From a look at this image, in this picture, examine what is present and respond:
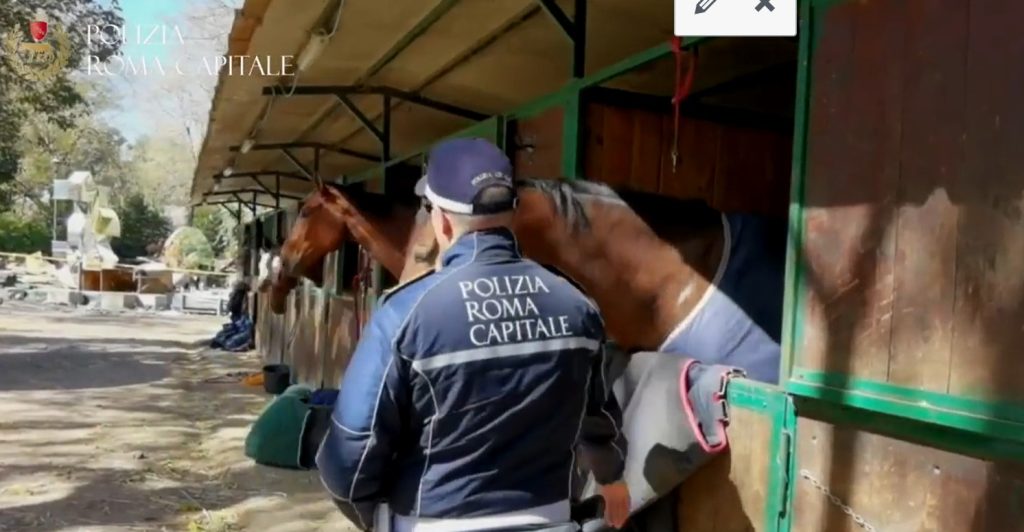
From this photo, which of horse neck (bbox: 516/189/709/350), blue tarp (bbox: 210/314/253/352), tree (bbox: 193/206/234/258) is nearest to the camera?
horse neck (bbox: 516/189/709/350)

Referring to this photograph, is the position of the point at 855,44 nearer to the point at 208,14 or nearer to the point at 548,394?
the point at 548,394

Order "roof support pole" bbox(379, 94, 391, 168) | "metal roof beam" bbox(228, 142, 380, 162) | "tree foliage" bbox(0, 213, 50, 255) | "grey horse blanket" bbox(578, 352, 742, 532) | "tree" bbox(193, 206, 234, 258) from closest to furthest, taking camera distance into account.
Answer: "grey horse blanket" bbox(578, 352, 742, 532)
"roof support pole" bbox(379, 94, 391, 168)
"metal roof beam" bbox(228, 142, 380, 162)
"tree foliage" bbox(0, 213, 50, 255)
"tree" bbox(193, 206, 234, 258)

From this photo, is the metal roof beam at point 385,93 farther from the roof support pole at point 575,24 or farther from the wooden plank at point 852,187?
the wooden plank at point 852,187

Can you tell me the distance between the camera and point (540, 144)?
325 cm

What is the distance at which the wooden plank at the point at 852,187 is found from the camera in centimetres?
151

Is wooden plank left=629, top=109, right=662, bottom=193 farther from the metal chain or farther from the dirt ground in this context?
the dirt ground

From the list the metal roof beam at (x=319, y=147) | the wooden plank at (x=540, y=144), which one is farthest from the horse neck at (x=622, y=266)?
the metal roof beam at (x=319, y=147)

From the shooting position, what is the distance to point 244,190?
12.3 metres

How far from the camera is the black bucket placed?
28.2ft

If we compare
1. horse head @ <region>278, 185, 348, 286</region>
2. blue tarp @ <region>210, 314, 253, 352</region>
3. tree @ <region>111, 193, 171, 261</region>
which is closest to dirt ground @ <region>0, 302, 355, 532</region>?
blue tarp @ <region>210, 314, 253, 352</region>

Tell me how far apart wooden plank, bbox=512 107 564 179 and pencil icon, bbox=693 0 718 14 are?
1.09 meters

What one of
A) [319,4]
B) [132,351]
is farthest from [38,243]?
[319,4]

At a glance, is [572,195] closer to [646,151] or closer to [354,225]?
[646,151]

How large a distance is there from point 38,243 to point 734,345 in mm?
38671
